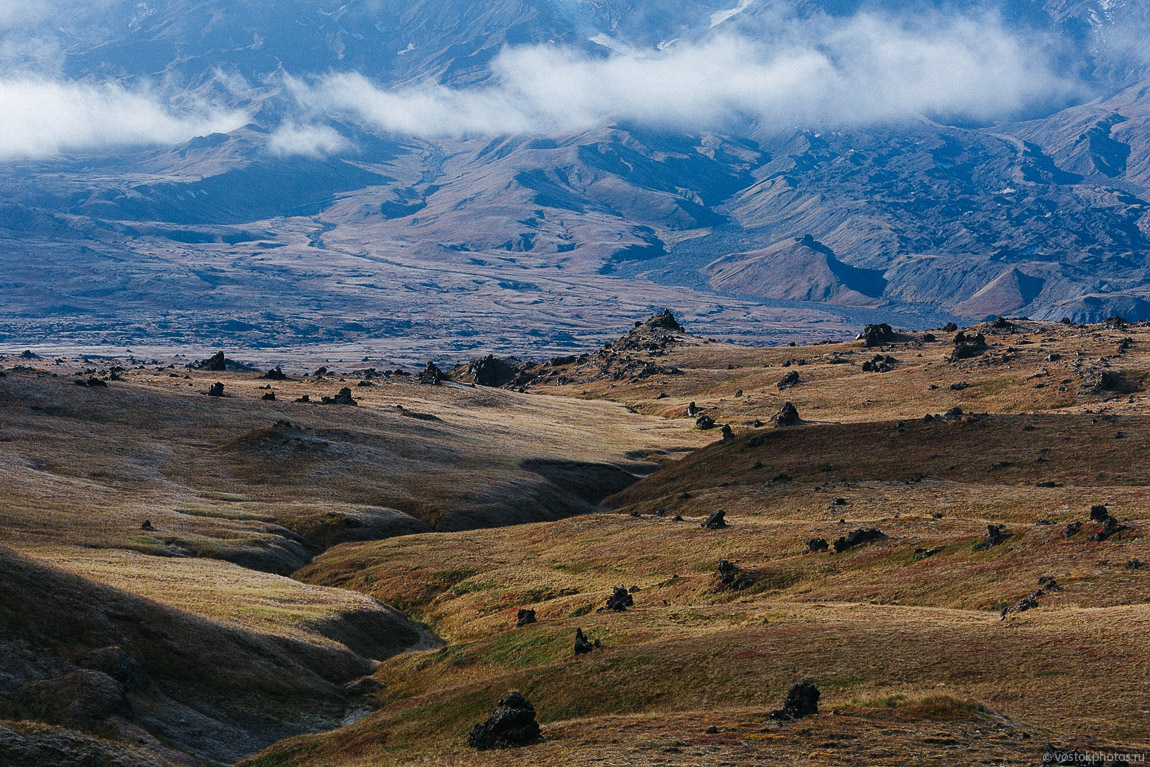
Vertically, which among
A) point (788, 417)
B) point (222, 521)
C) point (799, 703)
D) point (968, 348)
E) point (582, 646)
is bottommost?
point (582, 646)

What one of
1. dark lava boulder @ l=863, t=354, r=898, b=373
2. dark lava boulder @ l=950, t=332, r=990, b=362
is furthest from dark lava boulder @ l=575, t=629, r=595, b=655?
dark lava boulder @ l=863, t=354, r=898, b=373

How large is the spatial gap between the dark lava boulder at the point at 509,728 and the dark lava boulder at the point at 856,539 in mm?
31357

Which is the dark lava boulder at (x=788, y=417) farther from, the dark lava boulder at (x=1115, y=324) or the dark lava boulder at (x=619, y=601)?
the dark lava boulder at (x=619, y=601)

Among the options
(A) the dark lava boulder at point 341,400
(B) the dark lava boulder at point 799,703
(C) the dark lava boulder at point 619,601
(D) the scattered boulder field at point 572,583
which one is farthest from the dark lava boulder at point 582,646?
(A) the dark lava boulder at point 341,400

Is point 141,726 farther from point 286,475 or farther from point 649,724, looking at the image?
point 286,475

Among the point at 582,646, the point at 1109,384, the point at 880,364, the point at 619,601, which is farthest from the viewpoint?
the point at 880,364

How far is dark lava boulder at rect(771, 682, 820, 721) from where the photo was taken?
3058 cm

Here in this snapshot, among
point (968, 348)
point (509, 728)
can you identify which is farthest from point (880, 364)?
point (509, 728)

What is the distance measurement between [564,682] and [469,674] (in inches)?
436

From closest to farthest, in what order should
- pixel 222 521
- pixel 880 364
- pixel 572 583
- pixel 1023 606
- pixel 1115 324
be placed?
pixel 1023 606, pixel 572 583, pixel 222 521, pixel 880 364, pixel 1115 324

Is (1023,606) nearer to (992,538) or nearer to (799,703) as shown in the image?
(992,538)

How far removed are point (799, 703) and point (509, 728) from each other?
10251mm

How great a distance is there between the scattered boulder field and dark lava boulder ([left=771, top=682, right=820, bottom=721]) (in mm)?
109

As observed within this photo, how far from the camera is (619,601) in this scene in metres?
56.2
